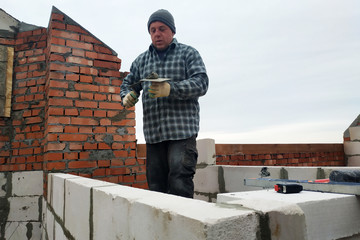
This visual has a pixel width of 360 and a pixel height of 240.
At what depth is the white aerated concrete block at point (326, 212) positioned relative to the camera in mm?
1222

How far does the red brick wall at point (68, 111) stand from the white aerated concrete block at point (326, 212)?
2.06 m

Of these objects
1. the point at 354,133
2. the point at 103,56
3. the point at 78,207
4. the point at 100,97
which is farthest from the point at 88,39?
the point at 354,133

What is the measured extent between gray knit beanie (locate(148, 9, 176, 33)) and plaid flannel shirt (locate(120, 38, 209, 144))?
0.13 m

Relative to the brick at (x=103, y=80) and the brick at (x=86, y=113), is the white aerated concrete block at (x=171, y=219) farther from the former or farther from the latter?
the brick at (x=103, y=80)

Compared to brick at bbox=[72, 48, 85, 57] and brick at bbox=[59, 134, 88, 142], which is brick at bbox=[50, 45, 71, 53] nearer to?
brick at bbox=[72, 48, 85, 57]

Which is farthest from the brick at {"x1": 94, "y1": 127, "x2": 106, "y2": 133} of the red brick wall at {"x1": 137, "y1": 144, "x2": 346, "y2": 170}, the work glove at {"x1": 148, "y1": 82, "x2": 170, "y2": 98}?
the red brick wall at {"x1": 137, "y1": 144, "x2": 346, "y2": 170}

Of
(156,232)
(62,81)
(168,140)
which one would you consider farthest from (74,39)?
(156,232)

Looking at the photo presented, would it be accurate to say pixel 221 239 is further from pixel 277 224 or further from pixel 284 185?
pixel 284 185

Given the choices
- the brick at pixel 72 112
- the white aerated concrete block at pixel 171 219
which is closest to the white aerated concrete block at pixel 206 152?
the brick at pixel 72 112

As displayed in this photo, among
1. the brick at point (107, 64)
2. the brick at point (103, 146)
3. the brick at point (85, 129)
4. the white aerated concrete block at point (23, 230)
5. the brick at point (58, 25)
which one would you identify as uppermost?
the brick at point (58, 25)

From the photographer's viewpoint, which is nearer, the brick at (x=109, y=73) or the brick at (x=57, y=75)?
the brick at (x=57, y=75)

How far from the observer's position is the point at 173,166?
6.20 feet

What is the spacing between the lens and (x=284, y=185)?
146 centimetres

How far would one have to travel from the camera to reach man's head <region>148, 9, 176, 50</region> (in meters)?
2.01
